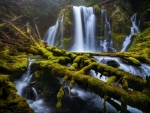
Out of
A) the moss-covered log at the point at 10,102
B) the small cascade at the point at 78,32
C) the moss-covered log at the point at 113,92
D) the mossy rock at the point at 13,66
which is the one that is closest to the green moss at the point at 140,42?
the small cascade at the point at 78,32

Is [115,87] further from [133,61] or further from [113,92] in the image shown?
[133,61]

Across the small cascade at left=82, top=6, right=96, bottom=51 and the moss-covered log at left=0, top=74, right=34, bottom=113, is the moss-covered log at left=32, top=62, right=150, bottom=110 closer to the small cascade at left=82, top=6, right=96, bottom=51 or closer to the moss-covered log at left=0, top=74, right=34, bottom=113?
the moss-covered log at left=0, top=74, right=34, bottom=113

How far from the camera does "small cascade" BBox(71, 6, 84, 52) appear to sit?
15492 millimetres

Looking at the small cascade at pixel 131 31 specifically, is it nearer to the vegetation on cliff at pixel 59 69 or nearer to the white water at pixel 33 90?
the vegetation on cliff at pixel 59 69

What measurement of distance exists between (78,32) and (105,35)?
251cm

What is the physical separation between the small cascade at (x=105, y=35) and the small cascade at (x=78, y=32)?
1.84 metres

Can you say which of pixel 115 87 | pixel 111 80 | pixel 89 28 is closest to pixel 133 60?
pixel 111 80

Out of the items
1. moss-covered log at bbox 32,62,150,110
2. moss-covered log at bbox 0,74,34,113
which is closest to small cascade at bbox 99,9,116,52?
moss-covered log at bbox 32,62,150,110

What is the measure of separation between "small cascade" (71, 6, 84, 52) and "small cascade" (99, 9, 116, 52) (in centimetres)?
184

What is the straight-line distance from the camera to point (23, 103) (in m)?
4.21

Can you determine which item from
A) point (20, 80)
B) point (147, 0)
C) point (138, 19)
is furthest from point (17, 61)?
point (147, 0)

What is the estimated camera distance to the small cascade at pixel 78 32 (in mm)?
15492

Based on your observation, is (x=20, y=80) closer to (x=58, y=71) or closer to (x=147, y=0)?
(x=58, y=71)

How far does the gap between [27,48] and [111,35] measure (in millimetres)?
8435
